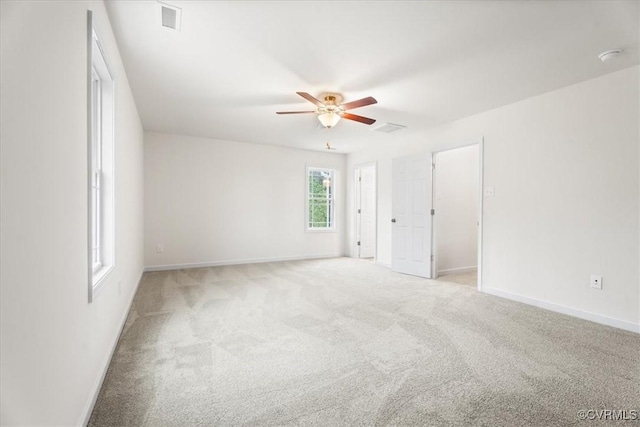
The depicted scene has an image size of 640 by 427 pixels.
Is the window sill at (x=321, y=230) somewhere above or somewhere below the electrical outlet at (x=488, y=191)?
below

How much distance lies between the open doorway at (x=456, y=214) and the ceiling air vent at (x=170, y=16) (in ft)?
13.6

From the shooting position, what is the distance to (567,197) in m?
3.32

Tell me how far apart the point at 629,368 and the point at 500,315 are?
1.10 meters

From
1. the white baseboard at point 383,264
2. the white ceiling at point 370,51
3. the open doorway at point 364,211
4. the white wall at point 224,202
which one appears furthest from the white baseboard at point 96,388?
the open doorway at point 364,211

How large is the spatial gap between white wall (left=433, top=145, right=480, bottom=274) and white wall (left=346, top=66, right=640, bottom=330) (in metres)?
1.11

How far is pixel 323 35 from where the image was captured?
2.39 meters

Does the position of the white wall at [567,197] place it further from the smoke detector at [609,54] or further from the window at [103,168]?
the window at [103,168]

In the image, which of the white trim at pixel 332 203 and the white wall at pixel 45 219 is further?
the white trim at pixel 332 203

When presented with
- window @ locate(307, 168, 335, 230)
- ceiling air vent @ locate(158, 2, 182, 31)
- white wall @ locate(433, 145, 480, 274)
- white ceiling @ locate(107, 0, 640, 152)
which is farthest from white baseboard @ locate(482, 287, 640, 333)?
ceiling air vent @ locate(158, 2, 182, 31)

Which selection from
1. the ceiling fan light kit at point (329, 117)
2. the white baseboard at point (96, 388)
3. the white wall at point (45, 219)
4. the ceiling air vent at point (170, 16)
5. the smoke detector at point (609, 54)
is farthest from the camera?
the ceiling fan light kit at point (329, 117)

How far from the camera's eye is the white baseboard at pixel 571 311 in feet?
9.45

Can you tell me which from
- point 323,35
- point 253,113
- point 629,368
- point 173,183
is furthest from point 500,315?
point 173,183

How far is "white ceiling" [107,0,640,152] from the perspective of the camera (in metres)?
2.11

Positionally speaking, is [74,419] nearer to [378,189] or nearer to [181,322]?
[181,322]
